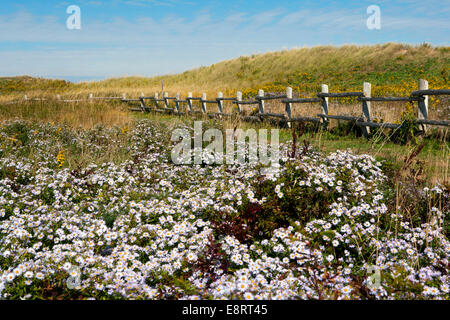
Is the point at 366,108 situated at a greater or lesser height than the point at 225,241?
greater

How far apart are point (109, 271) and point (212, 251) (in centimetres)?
95

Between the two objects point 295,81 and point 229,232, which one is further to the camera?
point 295,81

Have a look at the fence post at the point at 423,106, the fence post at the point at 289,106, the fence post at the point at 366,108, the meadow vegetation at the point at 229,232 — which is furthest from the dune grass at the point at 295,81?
the meadow vegetation at the point at 229,232

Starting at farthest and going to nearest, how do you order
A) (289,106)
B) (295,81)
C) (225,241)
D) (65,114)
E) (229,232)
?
(295,81)
(65,114)
(289,106)
(229,232)
(225,241)

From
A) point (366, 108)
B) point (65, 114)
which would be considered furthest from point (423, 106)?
point (65, 114)

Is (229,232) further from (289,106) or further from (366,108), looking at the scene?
(289,106)

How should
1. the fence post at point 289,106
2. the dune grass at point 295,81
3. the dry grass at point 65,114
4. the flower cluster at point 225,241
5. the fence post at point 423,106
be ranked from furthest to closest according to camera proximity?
the dune grass at point 295,81 < the dry grass at point 65,114 < the fence post at point 289,106 < the fence post at point 423,106 < the flower cluster at point 225,241

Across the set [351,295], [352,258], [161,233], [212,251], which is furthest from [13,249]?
[352,258]

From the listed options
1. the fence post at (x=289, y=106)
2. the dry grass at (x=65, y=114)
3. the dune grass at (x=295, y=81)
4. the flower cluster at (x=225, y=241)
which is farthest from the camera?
the dune grass at (x=295, y=81)

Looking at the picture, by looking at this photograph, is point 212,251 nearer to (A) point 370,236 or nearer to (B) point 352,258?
(B) point 352,258

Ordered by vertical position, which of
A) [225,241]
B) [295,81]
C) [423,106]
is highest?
[295,81]

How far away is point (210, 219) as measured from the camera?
4055mm

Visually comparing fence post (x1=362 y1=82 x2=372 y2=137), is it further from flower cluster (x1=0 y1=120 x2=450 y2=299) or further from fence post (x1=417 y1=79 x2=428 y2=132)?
flower cluster (x1=0 y1=120 x2=450 y2=299)

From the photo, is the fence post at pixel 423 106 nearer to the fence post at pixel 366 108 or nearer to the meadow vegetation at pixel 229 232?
the fence post at pixel 366 108
